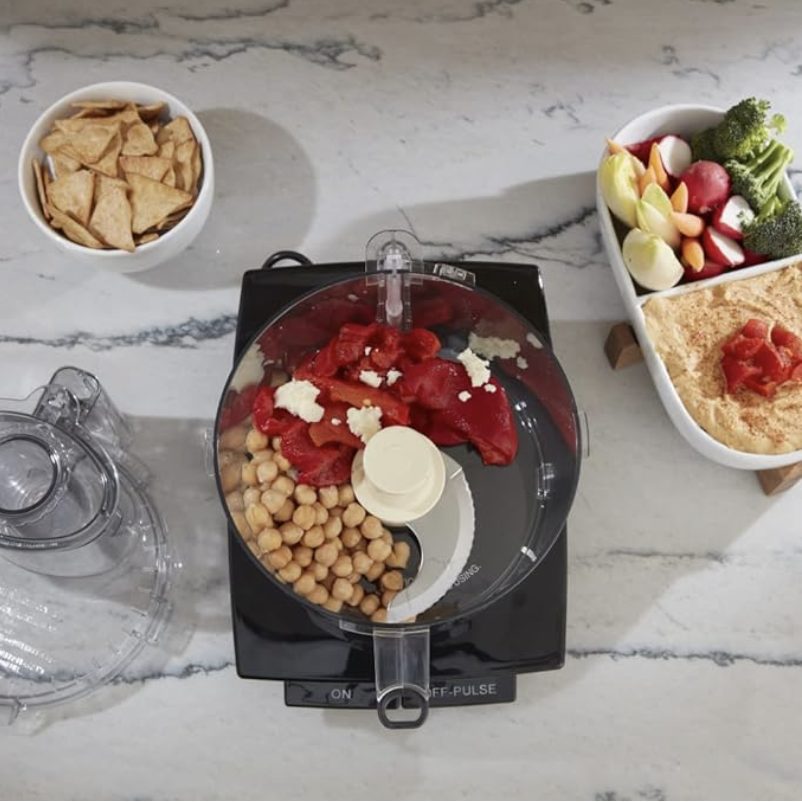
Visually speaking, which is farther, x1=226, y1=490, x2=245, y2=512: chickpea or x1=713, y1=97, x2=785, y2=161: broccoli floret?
x1=713, y1=97, x2=785, y2=161: broccoli floret

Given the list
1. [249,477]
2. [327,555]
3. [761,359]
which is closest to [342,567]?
[327,555]

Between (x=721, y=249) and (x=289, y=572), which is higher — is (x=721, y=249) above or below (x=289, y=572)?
above

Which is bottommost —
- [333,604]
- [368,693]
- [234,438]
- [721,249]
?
[368,693]

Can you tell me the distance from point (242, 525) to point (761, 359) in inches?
20.6

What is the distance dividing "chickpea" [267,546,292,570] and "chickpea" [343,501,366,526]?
0.21 feet

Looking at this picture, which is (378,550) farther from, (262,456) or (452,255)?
(452,255)

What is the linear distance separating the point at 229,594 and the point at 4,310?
41 cm

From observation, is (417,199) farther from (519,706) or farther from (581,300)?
(519,706)

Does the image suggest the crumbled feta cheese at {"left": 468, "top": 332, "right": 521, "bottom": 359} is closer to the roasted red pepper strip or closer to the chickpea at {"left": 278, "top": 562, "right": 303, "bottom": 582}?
the roasted red pepper strip

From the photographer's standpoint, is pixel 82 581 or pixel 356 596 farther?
pixel 82 581

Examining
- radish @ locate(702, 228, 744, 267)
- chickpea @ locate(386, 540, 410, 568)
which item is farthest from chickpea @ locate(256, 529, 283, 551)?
radish @ locate(702, 228, 744, 267)

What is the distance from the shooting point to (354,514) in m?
0.93

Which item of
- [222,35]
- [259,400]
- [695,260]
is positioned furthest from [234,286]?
[695,260]

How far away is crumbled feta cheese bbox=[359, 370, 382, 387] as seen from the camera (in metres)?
0.95
